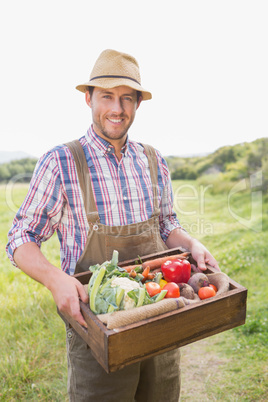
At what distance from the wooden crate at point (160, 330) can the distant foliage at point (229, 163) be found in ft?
24.1

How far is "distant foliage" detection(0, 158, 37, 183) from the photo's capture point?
8.98m

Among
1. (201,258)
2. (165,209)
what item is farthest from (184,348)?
(201,258)

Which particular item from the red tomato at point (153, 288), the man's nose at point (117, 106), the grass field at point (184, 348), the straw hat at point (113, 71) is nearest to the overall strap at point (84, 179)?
the man's nose at point (117, 106)

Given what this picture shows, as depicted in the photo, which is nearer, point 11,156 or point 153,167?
point 153,167

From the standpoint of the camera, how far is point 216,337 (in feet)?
13.7

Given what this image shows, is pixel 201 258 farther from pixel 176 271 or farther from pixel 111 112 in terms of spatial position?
pixel 111 112

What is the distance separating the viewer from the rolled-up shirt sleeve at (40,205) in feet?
6.75

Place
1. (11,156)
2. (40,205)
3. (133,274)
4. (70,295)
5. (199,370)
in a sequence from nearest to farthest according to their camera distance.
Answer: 1. (70,295)
2. (133,274)
3. (40,205)
4. (199,370)
5. (11,156)

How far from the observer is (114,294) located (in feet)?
5.47

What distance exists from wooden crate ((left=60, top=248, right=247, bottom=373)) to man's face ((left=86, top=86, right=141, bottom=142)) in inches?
44.7

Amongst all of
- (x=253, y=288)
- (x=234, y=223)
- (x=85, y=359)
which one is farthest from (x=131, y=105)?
(x=234, y=223)

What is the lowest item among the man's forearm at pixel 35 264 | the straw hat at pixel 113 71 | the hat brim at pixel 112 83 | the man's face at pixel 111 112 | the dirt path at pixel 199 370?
the dirt path at pixel 199 370

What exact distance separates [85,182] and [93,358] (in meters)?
1.06

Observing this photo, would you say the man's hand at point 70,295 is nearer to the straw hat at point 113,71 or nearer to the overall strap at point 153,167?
the overall strap at point 153,167
